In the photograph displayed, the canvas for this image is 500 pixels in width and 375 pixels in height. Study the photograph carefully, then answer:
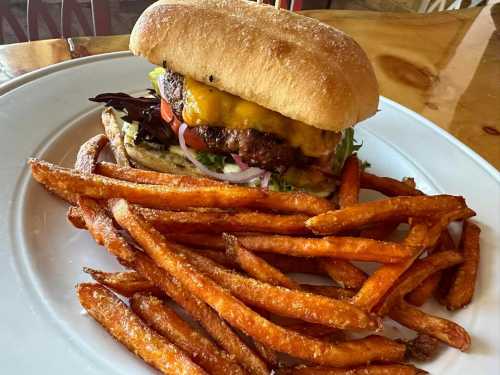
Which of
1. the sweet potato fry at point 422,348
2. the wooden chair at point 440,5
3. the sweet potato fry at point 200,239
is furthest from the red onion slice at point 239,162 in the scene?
the wooden chair at point 440,5

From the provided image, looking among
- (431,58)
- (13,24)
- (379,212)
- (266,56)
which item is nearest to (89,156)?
(266,56)

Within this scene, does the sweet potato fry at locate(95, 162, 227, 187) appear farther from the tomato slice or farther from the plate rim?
the plate rim

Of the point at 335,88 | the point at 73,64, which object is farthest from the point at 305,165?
the point at 73,64

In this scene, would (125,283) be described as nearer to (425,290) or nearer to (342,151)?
(425,290)

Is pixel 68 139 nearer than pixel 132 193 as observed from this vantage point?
No

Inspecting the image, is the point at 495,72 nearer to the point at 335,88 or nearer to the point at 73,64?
the point at 335,88

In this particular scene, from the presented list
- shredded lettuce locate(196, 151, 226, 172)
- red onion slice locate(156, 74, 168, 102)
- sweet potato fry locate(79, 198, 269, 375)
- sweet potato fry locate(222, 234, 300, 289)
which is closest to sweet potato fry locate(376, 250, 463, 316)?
sweet potato fry locate(222, 234, 300, 289)

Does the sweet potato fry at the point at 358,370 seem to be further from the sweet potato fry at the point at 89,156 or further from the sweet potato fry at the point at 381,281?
the sweet potato fry at the point at 89,156
